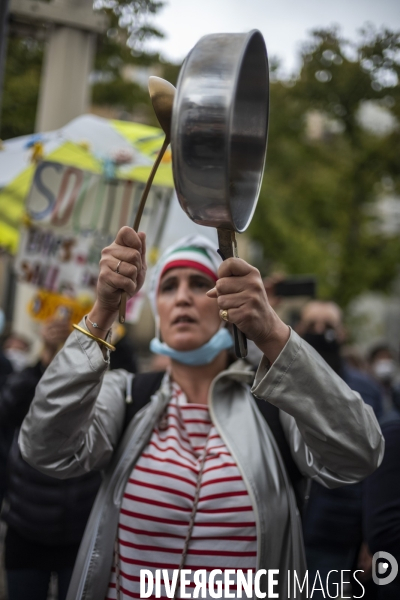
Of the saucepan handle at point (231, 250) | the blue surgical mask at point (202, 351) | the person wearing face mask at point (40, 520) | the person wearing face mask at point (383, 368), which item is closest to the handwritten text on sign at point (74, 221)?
the person wearing face mask at point (40, 520)

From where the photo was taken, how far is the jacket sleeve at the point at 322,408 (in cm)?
156

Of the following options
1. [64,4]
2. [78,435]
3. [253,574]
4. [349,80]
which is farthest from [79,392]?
[349,80]

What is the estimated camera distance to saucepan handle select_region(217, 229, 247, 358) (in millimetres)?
1430

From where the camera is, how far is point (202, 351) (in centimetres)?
228

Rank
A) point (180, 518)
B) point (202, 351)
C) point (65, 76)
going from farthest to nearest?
1. point (65, 76)
2. point (202, 351)
3. point (180, 518)

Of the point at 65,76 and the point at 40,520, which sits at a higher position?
the point at 65,76

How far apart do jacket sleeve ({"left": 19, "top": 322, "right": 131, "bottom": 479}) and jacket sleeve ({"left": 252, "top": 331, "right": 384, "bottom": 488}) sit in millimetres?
497

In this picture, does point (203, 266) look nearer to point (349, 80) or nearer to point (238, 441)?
point (238, 441)

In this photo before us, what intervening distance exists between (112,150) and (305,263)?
10.9 metres

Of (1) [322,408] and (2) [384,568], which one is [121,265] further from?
Answer: (2) [384,568]

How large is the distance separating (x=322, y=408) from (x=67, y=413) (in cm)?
71

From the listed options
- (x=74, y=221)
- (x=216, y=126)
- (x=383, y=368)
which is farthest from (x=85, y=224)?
(x=383, y=368)

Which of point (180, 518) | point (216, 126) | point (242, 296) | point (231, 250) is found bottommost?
point (180, 518)

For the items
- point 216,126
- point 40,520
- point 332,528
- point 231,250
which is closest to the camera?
point 216,126
